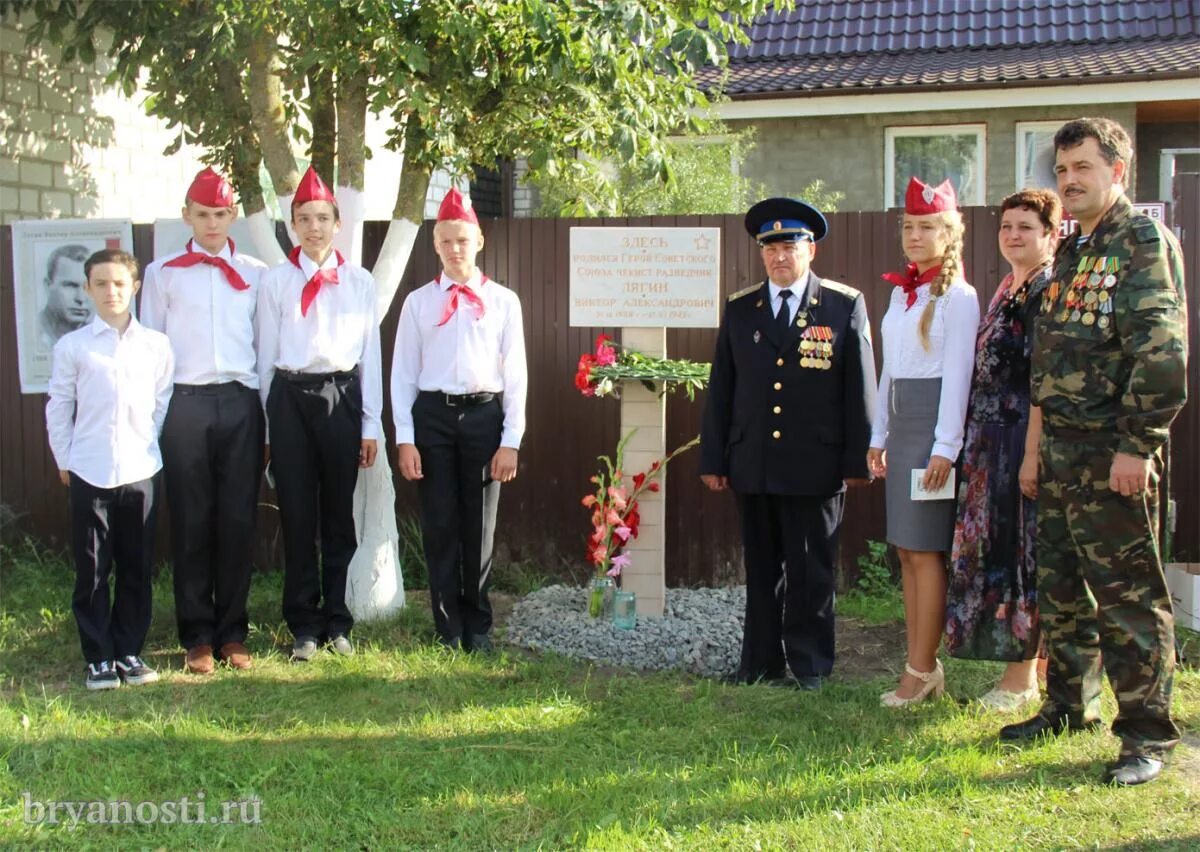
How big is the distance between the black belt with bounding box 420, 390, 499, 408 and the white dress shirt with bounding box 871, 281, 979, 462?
5.52ft

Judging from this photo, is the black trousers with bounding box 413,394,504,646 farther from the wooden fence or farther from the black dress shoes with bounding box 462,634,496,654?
the wooden fence

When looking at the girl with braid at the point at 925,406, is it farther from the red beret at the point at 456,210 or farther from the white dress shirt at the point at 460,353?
the red beret at the point at 456,210

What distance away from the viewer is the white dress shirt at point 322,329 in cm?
473

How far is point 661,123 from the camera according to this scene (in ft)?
20.1

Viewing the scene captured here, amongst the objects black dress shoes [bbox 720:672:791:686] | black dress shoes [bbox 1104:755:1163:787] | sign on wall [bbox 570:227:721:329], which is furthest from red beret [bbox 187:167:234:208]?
black dress shoes [bbox 1104:755:1163:787]

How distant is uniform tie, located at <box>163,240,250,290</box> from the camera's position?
4711mm

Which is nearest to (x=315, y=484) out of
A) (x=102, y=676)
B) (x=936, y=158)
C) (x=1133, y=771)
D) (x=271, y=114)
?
(x=102, y=676)

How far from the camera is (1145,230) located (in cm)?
348

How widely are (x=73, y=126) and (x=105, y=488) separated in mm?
4395

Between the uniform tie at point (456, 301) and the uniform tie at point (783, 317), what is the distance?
1.25 metres

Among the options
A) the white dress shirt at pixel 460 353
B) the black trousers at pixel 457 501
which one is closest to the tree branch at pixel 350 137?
the white dress shirt at pixel 460 353

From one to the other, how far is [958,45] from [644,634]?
28.2 ft

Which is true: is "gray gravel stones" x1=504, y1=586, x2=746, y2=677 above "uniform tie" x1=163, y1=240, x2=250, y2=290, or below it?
below

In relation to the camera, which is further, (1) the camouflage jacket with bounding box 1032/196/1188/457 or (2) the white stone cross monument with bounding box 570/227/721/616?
(2) the white stone cross monument with bounding box 570/227/721/616
